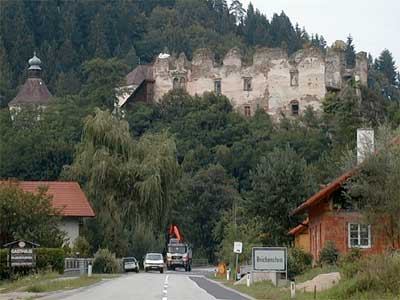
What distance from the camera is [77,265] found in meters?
53.5

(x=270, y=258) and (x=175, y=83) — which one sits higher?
(x=175, y=83)

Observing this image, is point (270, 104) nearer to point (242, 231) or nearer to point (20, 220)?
point (242, 231)

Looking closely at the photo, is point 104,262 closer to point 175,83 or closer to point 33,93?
point 175,83

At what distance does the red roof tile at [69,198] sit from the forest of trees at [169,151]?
150 cm

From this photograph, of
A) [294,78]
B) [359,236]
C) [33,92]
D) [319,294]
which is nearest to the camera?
[319,294]

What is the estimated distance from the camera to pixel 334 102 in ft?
405

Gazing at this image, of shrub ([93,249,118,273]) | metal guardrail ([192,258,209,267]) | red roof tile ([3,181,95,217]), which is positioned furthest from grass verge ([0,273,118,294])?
metal guardrail ([192,258,209,267])

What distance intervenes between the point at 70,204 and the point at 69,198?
921 millimetres

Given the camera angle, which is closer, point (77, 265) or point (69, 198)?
point (77, 265)

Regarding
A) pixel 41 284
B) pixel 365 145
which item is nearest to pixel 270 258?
pixel 41 284

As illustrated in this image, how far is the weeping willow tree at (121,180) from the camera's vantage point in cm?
6531

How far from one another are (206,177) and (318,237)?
187 feet

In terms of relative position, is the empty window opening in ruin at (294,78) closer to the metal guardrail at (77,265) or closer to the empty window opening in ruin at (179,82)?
the empty window opening in ruin at (179,82)

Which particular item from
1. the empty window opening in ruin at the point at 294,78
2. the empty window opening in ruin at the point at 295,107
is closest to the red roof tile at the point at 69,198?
the empty window opening in ruin at the point at 295,107
